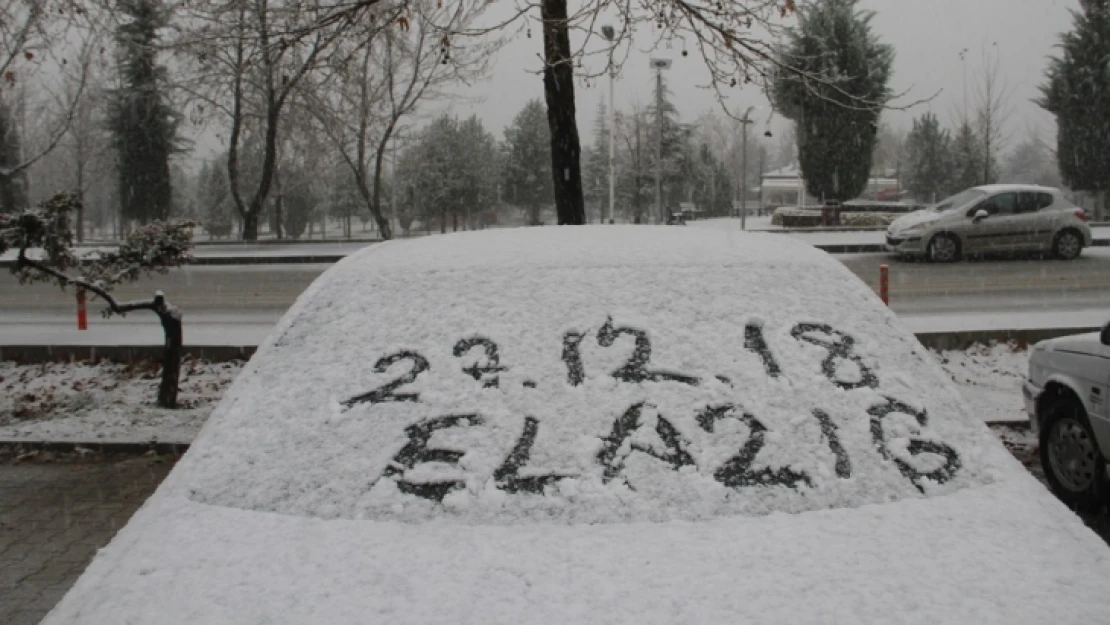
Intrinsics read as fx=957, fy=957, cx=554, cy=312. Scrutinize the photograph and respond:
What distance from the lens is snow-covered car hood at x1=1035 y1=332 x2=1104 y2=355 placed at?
5289 millimetres

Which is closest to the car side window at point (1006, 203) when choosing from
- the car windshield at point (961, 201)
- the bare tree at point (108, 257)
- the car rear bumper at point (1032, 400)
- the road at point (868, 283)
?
the car windshield at point (961, 201)

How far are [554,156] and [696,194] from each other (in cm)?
6056

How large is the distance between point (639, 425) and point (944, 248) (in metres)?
19.1

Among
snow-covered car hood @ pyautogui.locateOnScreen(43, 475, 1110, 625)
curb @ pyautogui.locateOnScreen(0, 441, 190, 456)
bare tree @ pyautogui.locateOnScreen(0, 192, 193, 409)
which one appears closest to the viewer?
snow-covered car hood @ pyautogui.locateOnScreen(43, 475, 1110, 625)

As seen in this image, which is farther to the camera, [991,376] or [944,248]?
[944,248]

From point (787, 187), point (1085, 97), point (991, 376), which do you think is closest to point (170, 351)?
point (991, 376)

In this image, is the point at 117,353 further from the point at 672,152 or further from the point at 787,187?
the point at 787,187

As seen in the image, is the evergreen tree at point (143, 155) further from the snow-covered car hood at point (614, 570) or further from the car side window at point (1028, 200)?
the snow-covered car hood at point (614, 570)

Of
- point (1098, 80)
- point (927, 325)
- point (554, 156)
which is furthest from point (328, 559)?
point (1098, 80)

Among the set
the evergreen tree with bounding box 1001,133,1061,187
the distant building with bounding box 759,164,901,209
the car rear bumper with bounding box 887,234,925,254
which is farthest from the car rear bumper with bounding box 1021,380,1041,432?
the evergreen tree with bounding box 1001,133,1061,187

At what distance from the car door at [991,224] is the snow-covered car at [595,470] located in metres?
18.4

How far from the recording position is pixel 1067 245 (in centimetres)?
1962

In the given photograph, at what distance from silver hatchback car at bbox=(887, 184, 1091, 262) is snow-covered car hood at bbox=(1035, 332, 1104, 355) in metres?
14.7

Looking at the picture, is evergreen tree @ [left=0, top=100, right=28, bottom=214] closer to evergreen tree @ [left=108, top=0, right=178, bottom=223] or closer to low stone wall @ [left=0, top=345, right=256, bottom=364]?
evergreen tree @ [left=108, top=0, right=178, bottom=223]
